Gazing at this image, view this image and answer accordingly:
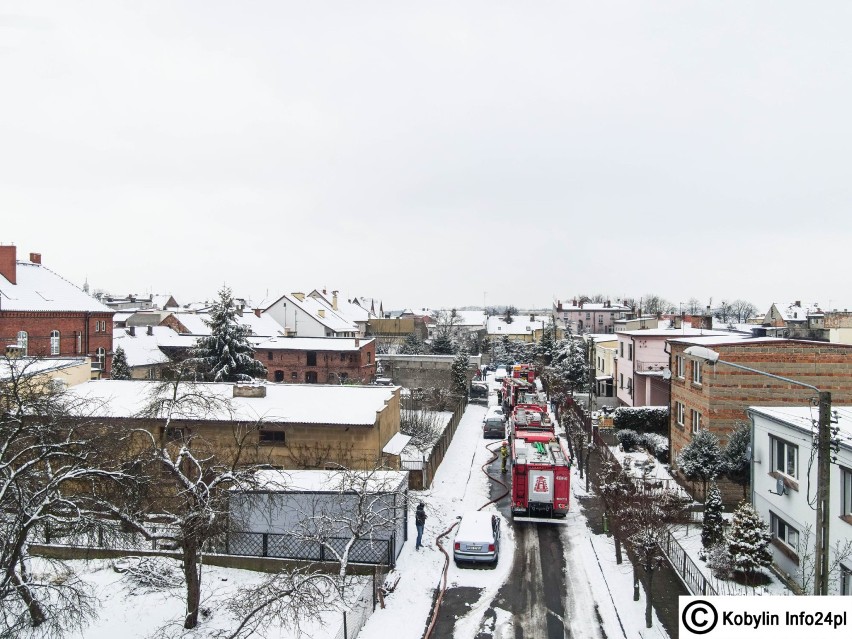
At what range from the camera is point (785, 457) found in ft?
57.6

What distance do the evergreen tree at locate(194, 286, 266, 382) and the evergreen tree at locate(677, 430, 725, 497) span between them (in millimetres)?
31215

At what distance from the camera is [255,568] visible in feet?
56.4

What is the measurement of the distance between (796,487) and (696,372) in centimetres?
1029

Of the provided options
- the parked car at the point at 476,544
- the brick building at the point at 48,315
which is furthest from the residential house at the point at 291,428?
the brick building at the point at 48,315

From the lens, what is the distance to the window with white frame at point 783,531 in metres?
17.0

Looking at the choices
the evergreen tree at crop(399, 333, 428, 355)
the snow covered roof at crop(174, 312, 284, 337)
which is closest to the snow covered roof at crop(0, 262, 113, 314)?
the snow covered roof at crop(174, 312, 284, 337)

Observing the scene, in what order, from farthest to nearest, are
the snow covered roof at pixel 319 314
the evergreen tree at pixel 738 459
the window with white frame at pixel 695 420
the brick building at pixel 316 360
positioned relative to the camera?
the snow covered roof at pixel 319 314, the brick building at pixel 316 360, the window with white frame at pixel 695 420, the evergreen tree at pixel 738 459

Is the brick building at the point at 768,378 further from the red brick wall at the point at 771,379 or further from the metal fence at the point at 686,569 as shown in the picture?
the metal fence at the point at 686,569

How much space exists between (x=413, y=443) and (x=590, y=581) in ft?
48.2

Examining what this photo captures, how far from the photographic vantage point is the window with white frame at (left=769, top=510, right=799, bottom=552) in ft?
55.7

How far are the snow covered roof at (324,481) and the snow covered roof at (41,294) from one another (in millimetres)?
35339

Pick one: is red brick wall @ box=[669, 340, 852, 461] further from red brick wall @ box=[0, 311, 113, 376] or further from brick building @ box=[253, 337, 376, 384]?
red brick wall @ box=[0, 311, 113, 376]

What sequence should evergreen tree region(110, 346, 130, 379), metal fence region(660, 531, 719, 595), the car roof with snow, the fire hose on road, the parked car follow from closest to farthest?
1. the fire hose on road
2. metal fence region(660, 531, 719, 595)
3. the parked car
4. the car roof with snow
5. evergreen tree region(110, 346, 130, 379)

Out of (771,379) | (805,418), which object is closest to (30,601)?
(805,418)
